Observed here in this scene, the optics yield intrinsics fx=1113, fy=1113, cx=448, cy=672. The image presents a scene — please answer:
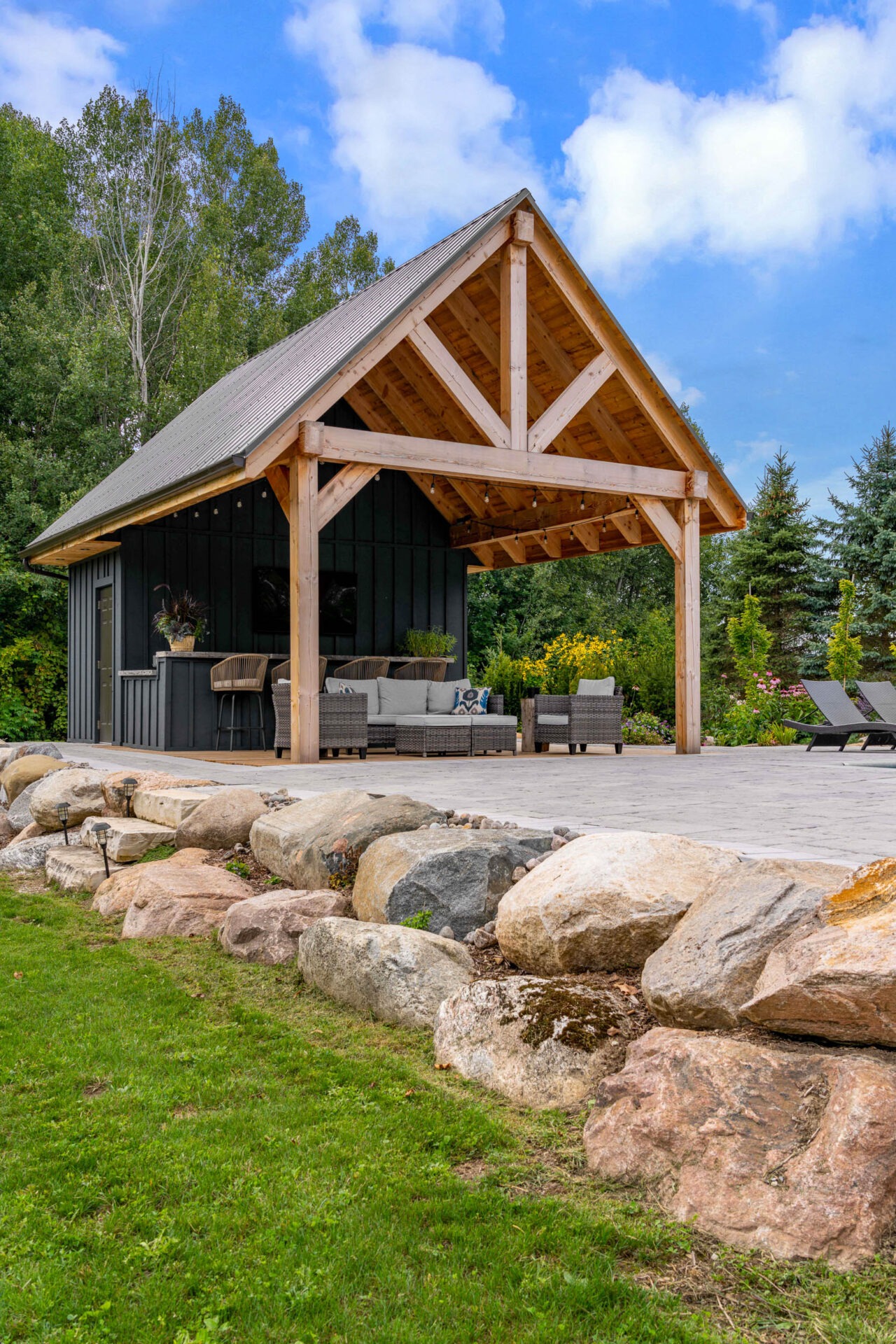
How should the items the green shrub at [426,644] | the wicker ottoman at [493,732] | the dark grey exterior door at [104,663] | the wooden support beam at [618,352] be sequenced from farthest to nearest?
the green shrub at [426,644] → the dark grey exterior door at [104,663] → the wicker ottoman at [493,732] → the wooden support beam at [618,352]

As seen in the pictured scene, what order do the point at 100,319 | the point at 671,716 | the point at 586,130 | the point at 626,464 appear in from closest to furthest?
the point at 626,464, the point at 671,716, the point at 100,319, the point at 586,130

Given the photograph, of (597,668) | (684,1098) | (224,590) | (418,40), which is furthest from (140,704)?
(418,40)

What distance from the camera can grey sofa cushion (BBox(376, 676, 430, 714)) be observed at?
1224 centimetres

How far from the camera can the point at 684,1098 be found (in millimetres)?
2502

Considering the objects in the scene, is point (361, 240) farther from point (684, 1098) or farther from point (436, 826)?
point (684, 1098)

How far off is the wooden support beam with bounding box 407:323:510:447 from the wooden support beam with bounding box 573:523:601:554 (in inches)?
151

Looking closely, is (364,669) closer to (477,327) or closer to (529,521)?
(529,521)

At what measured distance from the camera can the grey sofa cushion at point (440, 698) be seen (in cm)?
1255

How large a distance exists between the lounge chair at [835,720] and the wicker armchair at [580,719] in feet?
5.92

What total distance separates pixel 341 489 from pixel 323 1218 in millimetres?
7753

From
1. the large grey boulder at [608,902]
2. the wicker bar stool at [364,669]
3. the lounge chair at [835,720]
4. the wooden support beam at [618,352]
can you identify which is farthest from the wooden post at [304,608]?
the large grey boulder at [608,902]

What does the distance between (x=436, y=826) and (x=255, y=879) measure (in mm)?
1340

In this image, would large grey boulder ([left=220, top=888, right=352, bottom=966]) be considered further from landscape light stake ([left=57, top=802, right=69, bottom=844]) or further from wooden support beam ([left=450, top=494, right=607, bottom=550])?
wooden support beam ([left=450, top=494, right=607, bottom=550])

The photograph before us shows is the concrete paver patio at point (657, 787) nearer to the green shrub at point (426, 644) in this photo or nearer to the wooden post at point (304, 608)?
the wooden post at point (304, 608)
